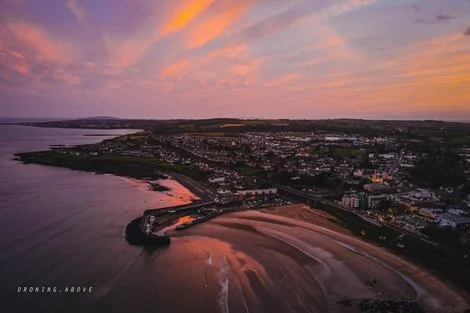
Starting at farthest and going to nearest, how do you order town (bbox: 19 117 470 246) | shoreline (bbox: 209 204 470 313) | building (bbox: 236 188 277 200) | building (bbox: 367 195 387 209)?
building (bbox: 236 188 277 200) → building (bbox: 367 195 387 209) → town (bbox: 19 117 470 246) → shoreline (bbox: 209 204 470 313)

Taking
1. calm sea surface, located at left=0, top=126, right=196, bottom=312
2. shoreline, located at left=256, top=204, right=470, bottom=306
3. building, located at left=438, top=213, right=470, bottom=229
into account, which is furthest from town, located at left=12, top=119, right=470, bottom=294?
calm sea surface, located at left=0, top=126, right=196, bottom=312

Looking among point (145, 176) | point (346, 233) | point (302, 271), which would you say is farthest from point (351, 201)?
point (145, 176)

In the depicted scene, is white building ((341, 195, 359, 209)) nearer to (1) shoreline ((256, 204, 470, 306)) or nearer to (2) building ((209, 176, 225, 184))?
(1) shoreline ((256, 204, 470, 306))

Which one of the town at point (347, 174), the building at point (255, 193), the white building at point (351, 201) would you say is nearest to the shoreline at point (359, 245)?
the white building at point (351, 201)

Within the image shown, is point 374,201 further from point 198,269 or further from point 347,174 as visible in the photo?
point 198,269

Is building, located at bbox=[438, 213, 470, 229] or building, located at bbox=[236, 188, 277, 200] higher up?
building, located at bbox=[438, 213, 470, 229]

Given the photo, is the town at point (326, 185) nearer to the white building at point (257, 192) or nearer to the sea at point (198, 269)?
the white building at point (257, 192)

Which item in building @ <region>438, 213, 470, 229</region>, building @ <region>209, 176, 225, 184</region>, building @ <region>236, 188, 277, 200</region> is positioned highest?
building @ <region>438, 213, 470, 229</region>

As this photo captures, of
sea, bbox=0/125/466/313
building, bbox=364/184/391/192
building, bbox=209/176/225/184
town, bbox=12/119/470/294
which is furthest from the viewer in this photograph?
building, bbox=209/176/225/184
